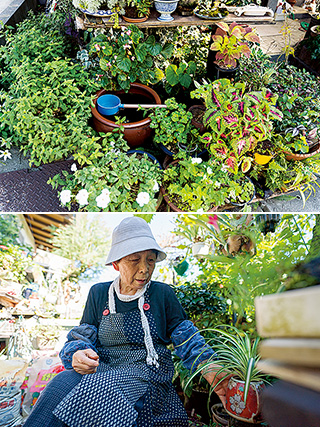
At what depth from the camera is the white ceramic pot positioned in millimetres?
3232

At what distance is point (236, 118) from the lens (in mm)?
2664

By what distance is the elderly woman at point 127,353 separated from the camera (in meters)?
1.33

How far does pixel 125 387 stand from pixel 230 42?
2956mm

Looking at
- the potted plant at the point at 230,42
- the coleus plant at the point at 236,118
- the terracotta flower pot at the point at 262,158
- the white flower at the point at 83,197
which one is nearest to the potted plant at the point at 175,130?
the coleus plant at the point at 236,118

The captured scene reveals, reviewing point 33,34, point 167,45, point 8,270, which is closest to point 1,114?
point 33,34

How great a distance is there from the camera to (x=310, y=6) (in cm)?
646

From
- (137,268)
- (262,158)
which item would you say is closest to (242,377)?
(137,268)

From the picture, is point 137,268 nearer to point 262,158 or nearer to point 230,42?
point 262,158

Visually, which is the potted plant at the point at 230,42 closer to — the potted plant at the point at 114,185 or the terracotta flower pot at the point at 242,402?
the potted plant at the point at 114,185

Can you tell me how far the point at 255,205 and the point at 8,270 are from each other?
2.06m

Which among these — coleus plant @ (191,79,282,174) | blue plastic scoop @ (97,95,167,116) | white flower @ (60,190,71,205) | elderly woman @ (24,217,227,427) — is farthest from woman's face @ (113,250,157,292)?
blue plastic scoop @ (97,95,167,116)

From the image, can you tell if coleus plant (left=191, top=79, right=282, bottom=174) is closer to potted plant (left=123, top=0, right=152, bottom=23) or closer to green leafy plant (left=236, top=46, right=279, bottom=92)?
green leafy plant (left=236, top=46, right=279, bottom=92)

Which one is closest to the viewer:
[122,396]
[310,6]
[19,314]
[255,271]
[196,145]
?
[122,396]

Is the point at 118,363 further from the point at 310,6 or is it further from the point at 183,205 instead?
the point at 310,6
